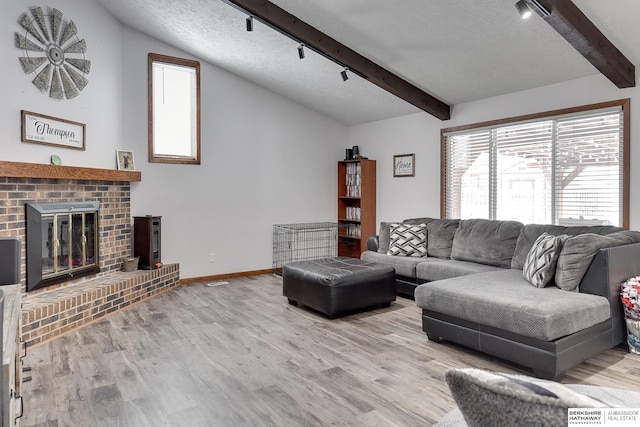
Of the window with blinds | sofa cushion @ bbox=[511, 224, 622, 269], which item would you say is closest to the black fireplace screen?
the window with blinds

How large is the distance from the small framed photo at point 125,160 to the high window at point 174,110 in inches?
10.9

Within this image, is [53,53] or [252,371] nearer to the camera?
[252,371]

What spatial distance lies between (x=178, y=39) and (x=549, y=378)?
5.01 m

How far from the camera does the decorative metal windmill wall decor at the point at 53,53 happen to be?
12.0 feet

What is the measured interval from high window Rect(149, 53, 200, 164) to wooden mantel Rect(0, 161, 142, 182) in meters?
0.60

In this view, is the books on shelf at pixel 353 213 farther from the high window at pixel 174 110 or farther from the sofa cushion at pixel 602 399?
the sofa cushion at pixel 602 399

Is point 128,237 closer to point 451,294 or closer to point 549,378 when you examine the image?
point 451,294

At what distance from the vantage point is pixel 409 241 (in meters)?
4.90

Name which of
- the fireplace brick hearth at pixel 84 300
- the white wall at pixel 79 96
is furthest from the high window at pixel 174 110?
the fireplace brick hearth at pixel 84 300

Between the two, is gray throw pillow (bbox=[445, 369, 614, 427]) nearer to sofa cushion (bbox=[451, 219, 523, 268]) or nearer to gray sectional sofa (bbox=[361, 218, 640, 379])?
gray sectional sofa (bbox=[361, 218, 640, 379])

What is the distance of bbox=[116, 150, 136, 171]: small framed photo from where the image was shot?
15.7 feet

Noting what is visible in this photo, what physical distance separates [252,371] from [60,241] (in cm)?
252

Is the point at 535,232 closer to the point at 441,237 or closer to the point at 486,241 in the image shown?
the point at 486,241

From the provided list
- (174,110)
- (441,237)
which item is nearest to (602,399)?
(441,237)
